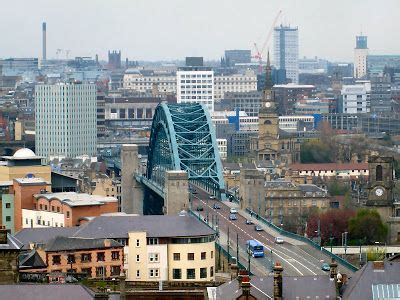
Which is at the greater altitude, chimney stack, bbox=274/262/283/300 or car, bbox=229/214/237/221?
chimney stack, bbox=274/262/283/300

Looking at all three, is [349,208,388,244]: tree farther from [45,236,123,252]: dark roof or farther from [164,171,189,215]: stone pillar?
[45,236,123,252]: dark roof

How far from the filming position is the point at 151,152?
494ft

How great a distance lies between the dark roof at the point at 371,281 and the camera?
56.6m

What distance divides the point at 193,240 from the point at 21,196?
22151 millimetres

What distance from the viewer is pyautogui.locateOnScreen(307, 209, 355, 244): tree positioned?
117875 millimetres

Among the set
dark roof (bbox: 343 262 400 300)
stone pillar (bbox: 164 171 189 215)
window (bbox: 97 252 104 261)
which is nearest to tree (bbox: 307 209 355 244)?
stone pillar (bbox: 164 171 189 215)

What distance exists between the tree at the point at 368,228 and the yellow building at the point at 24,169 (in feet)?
64.1

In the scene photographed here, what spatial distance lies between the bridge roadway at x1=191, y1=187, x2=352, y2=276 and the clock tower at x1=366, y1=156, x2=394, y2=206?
455 inches

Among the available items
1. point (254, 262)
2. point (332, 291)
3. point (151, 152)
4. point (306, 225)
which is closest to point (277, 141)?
point (151, 152)

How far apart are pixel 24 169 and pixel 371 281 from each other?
221ft

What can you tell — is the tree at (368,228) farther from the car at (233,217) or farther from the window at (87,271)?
the window at (87,271)

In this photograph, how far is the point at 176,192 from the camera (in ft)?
407

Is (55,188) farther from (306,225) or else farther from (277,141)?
(277,141)

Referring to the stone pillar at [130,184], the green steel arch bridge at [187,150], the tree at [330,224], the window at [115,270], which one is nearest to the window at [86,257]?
the window at [115,270]
